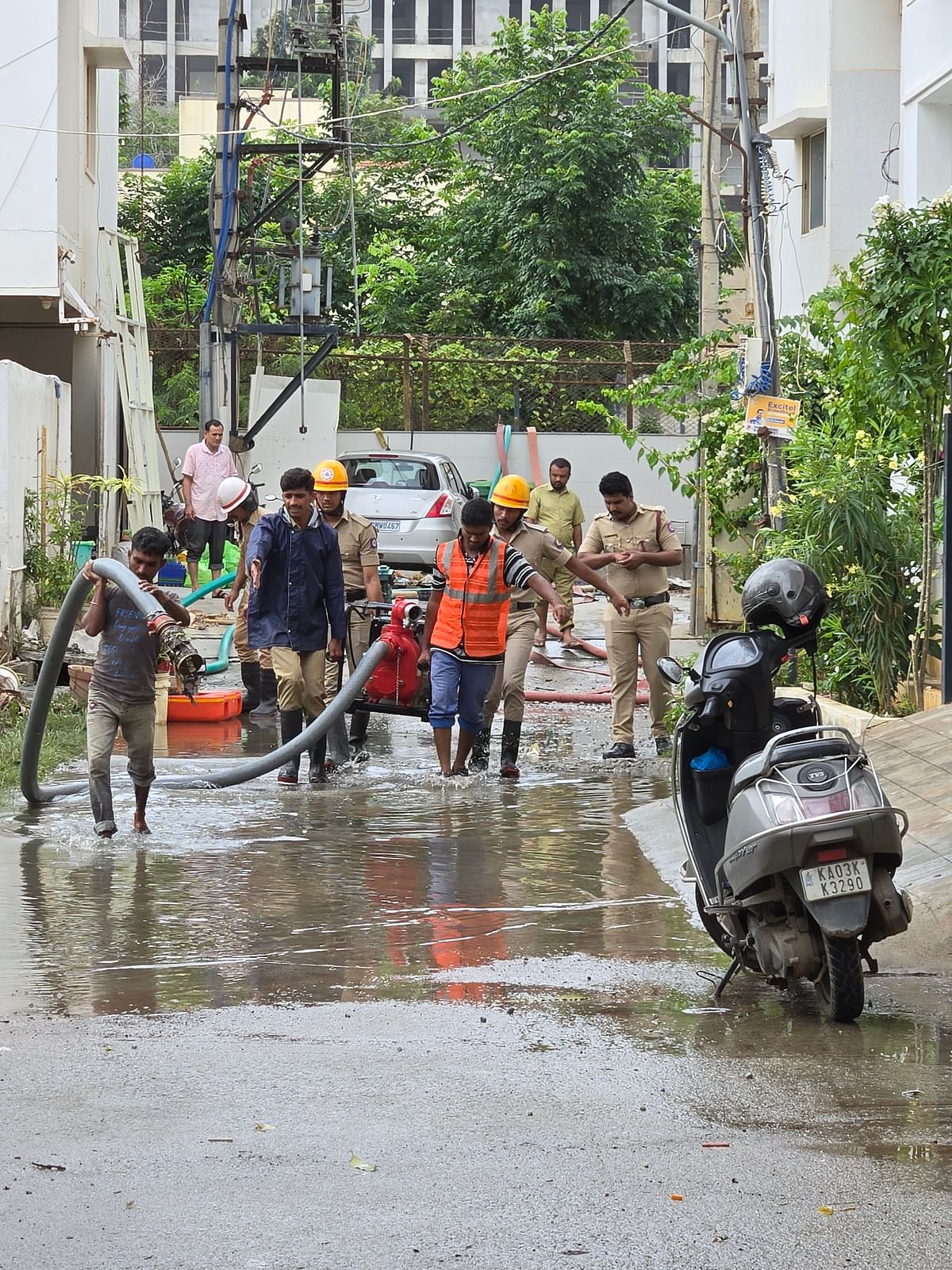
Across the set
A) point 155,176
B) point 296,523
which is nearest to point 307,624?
point 296,523

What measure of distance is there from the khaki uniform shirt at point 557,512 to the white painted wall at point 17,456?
4.71 m

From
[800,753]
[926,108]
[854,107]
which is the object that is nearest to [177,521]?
[854,107]

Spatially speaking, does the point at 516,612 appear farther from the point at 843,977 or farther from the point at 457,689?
the point at 843,977

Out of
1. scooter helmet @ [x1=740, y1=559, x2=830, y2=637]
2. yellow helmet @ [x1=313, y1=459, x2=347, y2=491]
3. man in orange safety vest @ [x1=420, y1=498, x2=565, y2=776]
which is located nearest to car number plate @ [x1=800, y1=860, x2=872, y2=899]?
scooter helmet @ [x1=740, y1=559, x2=830, y2=637]

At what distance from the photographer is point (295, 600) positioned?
10211 millimetres

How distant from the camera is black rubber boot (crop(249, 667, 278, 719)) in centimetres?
1284

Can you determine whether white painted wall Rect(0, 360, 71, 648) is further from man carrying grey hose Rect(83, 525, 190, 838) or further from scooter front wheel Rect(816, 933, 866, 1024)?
scooter front wheel Rect(816, 933, 866, 1024)

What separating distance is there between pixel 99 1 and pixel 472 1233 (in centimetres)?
2145

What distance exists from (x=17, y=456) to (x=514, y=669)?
206 inches

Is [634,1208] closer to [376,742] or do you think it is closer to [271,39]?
[376,742]

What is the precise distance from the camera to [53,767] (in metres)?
10.5

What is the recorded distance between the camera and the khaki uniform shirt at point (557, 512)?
16594 millimetres

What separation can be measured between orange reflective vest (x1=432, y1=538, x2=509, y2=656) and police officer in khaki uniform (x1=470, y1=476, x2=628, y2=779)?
54 cm

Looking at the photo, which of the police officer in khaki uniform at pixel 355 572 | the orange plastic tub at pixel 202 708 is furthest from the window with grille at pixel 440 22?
the police officer in khaki uniform at pixel 355 572
